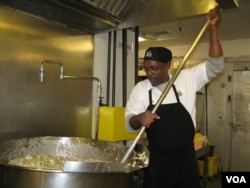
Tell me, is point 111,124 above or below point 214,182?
above

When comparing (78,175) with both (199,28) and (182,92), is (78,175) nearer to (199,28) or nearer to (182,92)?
(182,92)

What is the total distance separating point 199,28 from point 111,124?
2048 millimetres

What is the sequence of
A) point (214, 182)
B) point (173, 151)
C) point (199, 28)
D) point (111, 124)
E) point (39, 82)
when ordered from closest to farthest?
point (173, 151) < point (39, 82) < point (111, 124) < point (199, 28) < point (214, 182)

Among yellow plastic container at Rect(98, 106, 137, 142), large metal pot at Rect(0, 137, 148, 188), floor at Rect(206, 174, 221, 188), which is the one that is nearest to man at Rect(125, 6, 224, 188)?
large metal pot at Rect(0, 137, 148, 188)

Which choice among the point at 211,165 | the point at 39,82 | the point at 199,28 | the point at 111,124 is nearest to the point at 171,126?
the point at 111,124

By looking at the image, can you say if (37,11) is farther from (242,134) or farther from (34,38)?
(242,134)

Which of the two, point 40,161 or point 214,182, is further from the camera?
point 214,182

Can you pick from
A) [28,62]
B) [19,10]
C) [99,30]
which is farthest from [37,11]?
[99,30]

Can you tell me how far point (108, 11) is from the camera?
200 cm

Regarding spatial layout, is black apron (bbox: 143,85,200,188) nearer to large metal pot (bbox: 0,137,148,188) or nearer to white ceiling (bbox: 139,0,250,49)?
large metal pot (bbox: 0,137,148,188)

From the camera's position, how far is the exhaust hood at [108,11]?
1.74 meters

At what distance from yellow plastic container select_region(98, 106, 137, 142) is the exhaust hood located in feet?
2.21

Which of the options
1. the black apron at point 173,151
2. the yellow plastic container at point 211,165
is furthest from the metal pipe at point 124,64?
the yellow plastic container at point 211,165

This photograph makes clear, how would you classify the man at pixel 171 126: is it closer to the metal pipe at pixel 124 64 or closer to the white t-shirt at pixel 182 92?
the white t-shirt at pixel 182 92
